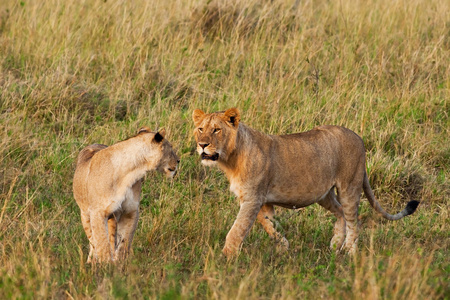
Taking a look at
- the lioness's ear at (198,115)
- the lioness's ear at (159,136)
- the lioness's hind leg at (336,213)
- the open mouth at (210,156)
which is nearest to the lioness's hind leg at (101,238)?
the lioness's ear at (159,136)

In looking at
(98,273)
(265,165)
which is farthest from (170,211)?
(98,273)

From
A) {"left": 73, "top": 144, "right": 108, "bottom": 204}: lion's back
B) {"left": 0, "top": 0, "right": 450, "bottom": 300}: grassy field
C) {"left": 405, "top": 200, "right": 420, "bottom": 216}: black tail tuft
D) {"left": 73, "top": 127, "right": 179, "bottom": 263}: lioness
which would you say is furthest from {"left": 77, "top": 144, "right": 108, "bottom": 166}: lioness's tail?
{"left": 405, "top": 200, "right": 420, "bottom": 216}: black tail tuft

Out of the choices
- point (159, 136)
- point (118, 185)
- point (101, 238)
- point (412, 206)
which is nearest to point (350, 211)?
point (412, 206)

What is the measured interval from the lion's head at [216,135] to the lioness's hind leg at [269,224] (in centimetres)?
64

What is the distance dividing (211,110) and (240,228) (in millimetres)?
2407

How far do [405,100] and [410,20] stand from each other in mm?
1835

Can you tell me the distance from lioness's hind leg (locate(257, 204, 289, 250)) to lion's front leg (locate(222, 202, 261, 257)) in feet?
0.87

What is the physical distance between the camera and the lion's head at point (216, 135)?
477cm

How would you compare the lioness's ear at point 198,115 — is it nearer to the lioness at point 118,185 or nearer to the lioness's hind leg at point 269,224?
the lioness at point 118,185

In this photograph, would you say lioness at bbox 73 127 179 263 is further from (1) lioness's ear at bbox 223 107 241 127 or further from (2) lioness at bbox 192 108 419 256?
(1) lioness's ear at bbox 223 107 241 127

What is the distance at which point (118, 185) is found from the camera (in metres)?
4.63

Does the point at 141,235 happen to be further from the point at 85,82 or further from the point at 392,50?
the point at 392,50

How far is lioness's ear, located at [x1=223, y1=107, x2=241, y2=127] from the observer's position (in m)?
4.84

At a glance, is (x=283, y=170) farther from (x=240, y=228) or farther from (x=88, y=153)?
(x=88, y=153)
